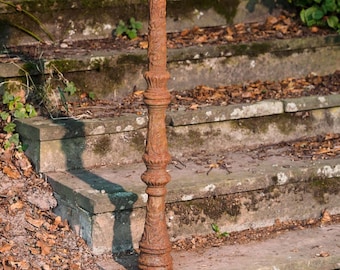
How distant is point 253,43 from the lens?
7156 millimetres

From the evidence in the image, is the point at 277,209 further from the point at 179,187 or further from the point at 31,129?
the point at 31,129

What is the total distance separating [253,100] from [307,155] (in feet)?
1.87

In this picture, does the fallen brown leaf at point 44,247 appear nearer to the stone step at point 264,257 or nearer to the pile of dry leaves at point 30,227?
the pile of dry leaves at point 30,227

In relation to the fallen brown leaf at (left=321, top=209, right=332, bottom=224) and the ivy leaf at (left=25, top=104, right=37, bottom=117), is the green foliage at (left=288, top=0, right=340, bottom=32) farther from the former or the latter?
the ivy leaf at (left=25, top=104, right=37, bottom=117)

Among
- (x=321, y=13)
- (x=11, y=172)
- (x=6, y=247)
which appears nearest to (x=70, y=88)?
(x=11, y=172)

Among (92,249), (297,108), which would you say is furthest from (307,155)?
(92,249)

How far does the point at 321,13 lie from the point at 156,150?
304 cm

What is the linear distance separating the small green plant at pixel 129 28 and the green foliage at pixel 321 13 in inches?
48.7

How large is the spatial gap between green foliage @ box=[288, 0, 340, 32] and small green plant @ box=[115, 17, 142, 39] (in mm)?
1236

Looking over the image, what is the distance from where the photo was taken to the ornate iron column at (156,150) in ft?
16.1

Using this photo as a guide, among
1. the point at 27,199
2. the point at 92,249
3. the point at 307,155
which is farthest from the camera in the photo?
the point at 307,155

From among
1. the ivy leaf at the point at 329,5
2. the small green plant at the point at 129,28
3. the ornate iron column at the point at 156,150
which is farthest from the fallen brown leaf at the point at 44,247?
the ivy leaf at the point at 329,5

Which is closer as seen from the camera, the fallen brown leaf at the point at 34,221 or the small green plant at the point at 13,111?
the fallen brown leaf at the point at 34,221

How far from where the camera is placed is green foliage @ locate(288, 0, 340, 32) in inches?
299
